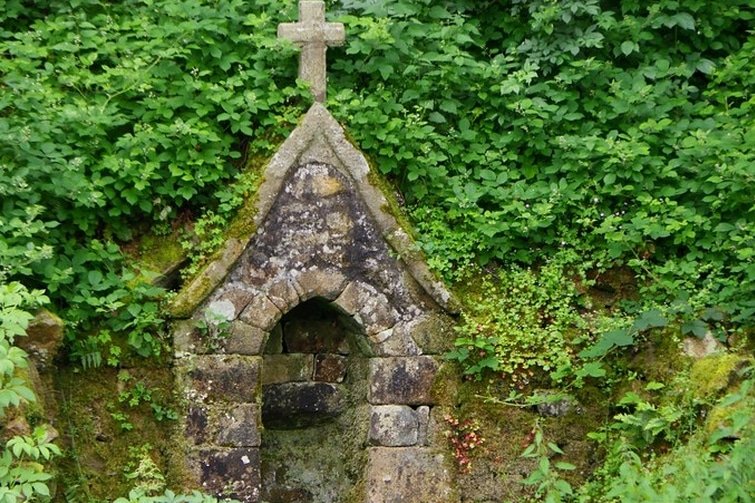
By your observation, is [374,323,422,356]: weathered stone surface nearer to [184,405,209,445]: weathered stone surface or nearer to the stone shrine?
the stone shrine

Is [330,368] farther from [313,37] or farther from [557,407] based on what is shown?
[313,37]

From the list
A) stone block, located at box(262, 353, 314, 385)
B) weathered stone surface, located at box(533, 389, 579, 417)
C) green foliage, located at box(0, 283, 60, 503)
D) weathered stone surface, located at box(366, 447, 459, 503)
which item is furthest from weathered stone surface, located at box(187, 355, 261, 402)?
weathered stone surface, located at box(533, 389, 579, 417)

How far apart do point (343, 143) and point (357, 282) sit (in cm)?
95

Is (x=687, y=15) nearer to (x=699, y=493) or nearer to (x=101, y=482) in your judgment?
(x=699, y=493)

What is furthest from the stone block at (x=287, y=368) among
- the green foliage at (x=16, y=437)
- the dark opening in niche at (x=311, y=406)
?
the green foliage at (x=16, y=437)

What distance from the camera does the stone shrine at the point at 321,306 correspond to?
6895 millimetres

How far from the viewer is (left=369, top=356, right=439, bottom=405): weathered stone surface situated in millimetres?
7180

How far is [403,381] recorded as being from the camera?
283 inches

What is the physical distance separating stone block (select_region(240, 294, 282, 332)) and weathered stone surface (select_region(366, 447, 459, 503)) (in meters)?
1.12

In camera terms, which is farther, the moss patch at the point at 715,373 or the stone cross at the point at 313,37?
the stone cross at the point at 313,37

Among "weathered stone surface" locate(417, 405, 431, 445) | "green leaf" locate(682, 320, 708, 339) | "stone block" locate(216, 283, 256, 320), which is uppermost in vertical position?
"stone block" locate(216, 283, 256, 320)

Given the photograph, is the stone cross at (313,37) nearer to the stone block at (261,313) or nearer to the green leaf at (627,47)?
the stone block at (261,313)

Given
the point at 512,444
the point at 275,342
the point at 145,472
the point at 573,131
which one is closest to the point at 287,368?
the point at 275,342

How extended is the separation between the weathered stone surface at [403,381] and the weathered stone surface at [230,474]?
94cm
